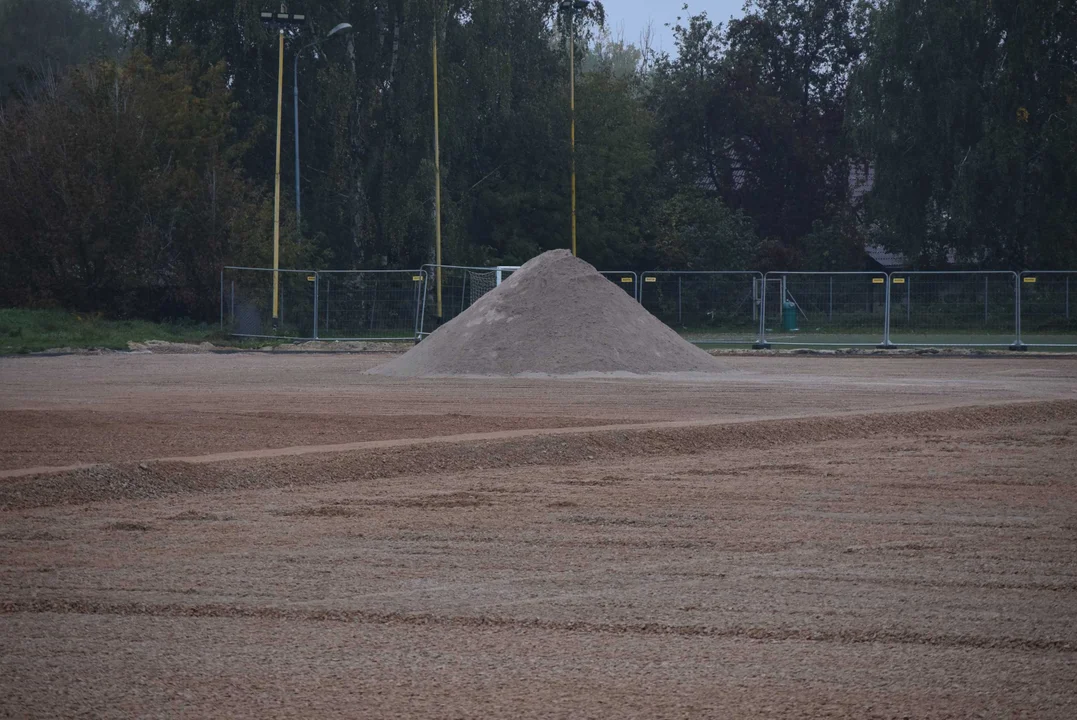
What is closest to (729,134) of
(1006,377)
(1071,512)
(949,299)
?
(949,299)

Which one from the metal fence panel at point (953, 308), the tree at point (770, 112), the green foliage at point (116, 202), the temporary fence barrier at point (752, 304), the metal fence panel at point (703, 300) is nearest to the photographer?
the temporary fence barrier at point (752, 304)

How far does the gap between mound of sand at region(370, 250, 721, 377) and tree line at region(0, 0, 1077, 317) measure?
1779 cm

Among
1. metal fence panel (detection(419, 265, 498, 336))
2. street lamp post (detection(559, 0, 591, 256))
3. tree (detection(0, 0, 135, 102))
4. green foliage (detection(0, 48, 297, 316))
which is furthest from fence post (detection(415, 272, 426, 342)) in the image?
tree (detection(0, 0, 135, 102))

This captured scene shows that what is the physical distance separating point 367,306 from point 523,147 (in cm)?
1598

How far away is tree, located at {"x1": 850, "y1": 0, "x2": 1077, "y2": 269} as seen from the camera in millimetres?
42750

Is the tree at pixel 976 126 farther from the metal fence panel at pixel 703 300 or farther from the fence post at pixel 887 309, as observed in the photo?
the fence post at pixel 887 309

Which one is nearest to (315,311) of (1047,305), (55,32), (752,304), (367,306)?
(367,306)

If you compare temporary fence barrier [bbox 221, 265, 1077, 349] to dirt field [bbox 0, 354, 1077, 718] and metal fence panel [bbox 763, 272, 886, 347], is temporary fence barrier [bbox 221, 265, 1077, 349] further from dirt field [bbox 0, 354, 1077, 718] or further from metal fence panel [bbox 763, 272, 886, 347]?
dirt field [bbox 0, 354, 1077, 718]

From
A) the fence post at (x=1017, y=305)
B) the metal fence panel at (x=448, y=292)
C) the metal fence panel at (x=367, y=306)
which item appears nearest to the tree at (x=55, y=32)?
the metal fence panel at (x=367, y=306)

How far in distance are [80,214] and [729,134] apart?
3059cm

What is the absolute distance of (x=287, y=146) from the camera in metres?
46.8

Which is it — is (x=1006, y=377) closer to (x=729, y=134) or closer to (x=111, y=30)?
(x=729, y=134)

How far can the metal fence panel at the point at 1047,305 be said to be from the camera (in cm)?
3122

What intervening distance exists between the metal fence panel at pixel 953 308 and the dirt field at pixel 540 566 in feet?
63.3
